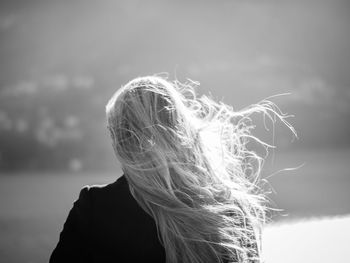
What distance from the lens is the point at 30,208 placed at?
146m

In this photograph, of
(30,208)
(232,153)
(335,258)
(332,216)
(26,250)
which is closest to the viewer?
(232,153)

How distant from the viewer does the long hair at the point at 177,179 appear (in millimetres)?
2934

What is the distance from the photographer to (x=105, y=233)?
2873mm

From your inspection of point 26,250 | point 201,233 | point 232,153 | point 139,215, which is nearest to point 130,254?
point 139,215

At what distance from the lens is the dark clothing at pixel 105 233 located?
2.85 meters

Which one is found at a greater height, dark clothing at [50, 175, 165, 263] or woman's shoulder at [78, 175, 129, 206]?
woman's shoulder at [78, 175, 129, 206]

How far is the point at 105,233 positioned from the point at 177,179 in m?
0.46

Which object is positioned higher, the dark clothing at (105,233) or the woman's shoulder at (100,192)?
the woman's shoulder at (100,192)

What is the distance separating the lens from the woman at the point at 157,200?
9.43 feet

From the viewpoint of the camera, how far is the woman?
2875 millimetres

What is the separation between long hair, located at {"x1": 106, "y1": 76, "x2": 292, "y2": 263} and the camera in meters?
2.93

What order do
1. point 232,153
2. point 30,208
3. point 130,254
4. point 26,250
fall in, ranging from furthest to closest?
point 30,208
point 26,250
point 232,153
point 130,254

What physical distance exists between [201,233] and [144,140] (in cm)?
56

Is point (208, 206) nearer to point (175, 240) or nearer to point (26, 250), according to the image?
point (175, 240)
